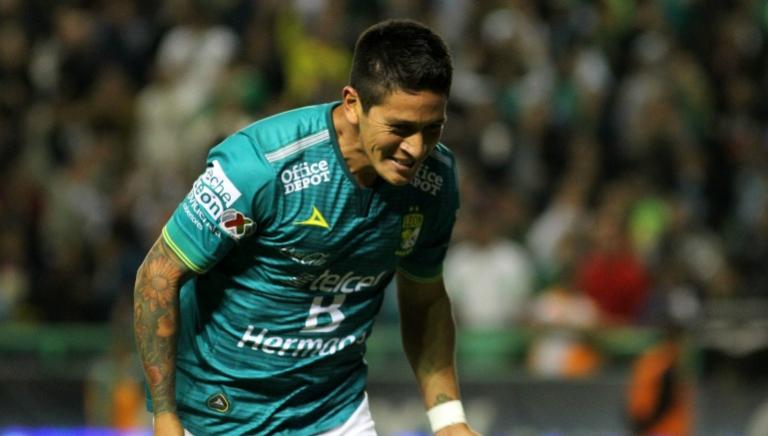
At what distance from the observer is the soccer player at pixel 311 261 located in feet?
12.2

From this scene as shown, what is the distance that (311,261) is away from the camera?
3941 millimetres

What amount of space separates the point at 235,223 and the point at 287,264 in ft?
0.82

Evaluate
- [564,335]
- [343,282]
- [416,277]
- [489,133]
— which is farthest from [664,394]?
[343,282]

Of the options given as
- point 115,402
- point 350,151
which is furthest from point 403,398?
point 350,151

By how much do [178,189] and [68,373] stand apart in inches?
68.6

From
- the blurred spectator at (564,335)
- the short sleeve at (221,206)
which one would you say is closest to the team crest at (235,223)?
the short sleeve at (221,206)

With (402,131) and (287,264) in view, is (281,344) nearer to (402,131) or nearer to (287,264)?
(287,264)

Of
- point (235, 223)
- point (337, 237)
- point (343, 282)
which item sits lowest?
point (343, 282)

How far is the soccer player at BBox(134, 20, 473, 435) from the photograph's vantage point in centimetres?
371

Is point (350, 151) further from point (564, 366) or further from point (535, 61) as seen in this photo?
point (535, 61)

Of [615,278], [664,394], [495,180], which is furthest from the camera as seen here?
[495,180]

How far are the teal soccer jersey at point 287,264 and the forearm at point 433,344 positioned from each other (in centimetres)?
16

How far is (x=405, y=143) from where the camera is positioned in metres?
3.69

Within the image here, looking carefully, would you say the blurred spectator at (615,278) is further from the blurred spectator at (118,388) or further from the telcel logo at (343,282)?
the telcel logo at (343,282)
